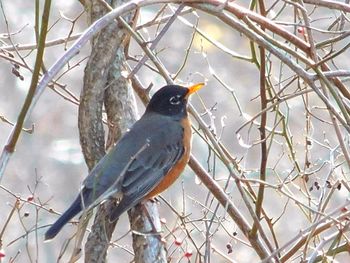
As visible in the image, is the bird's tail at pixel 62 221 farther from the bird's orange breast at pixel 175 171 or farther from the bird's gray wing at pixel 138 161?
the bird's orange breast at pixel 175 171

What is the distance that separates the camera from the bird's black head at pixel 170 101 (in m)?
4.54

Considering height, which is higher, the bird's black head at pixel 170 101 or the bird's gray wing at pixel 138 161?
the bird's black head at pixel 170 101

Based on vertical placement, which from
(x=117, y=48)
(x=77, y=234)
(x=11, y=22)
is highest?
(x=11, y=22)

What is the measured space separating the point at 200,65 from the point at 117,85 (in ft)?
16.9

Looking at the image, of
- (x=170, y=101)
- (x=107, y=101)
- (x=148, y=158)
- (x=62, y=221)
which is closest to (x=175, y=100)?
(x=170, y=101)

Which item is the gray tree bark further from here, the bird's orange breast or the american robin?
the bird's orange breast

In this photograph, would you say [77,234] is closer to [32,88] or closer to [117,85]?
[32,88]

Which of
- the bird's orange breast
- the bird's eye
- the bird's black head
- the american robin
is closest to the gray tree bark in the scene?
the american robin

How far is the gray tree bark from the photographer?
150 inches

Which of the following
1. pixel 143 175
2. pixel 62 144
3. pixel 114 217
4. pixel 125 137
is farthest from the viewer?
pixel 62 144

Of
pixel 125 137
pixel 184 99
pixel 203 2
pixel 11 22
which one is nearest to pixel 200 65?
pixel 11 22

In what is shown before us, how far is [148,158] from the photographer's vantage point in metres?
4.63

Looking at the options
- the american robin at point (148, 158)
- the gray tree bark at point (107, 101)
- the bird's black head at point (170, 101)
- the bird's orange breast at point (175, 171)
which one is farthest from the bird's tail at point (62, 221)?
the bird's black head at point (170, 101)

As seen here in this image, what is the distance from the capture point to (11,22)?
8.77m
